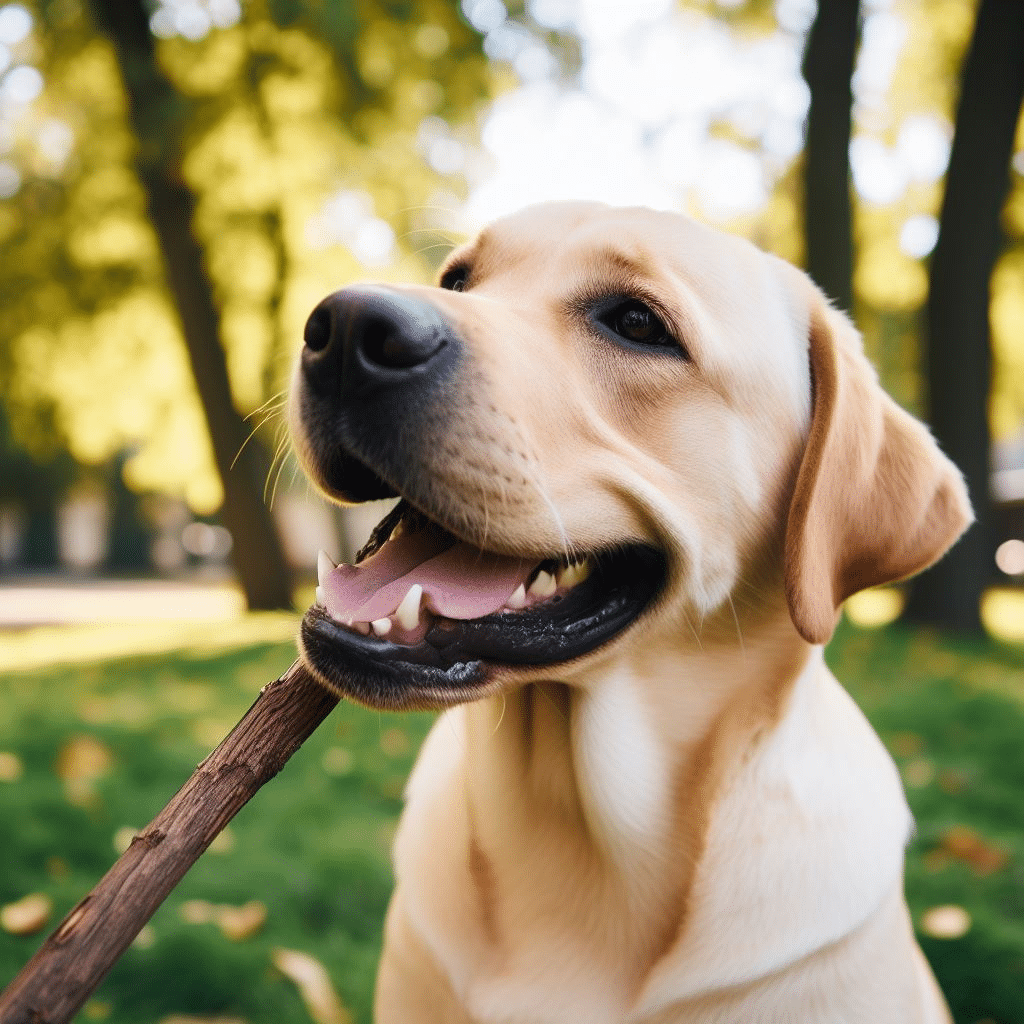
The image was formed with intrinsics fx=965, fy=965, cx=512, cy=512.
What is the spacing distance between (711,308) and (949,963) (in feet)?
7.20

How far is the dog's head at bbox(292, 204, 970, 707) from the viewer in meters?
1.79

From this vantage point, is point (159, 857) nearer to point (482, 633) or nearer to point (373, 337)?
point (482, 633)

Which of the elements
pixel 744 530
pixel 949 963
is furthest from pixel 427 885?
pixel 949 963

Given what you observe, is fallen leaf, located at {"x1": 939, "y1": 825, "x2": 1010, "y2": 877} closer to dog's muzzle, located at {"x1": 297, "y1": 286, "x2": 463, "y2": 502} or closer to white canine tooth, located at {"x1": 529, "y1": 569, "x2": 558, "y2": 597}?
white canine tooth, located at {"x1": 529, "y1": 569, "x2": 558, "y2": 597}

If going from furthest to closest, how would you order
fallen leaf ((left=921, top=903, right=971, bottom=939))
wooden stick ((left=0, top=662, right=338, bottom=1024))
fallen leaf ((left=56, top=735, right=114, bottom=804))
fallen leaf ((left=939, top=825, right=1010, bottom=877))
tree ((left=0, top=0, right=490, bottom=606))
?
tree ((left=0, top=0, right=490, bottom=606)) < fallen leaf ((left=56, top=735, right=114, bottom=804)) < fallen leaf ((left=939, top=825, right=1010, bottom=877)) < fallen leaf ((left=921, top=903, right=971, bottom=939)) < wooden stick ((left=0, top=662, right=338, bottom=1024))

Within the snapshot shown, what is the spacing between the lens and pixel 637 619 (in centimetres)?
204

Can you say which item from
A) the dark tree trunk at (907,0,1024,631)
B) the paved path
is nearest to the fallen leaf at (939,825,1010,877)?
the dark tree trunk at (907,0,1024,631)

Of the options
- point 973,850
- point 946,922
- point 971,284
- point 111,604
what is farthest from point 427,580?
point 111,604

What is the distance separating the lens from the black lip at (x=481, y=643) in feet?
5.71

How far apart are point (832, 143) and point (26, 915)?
823cm

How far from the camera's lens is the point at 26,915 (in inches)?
117

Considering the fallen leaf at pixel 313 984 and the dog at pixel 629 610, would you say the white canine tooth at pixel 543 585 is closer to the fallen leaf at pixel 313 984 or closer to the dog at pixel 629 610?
the dog at pixel 629 610

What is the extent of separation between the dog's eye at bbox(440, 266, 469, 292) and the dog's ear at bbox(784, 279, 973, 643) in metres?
0.92

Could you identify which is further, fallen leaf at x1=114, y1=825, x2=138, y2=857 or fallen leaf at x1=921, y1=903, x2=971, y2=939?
fallen leaf at x1=114, y1=825, x2=138, y2=857
